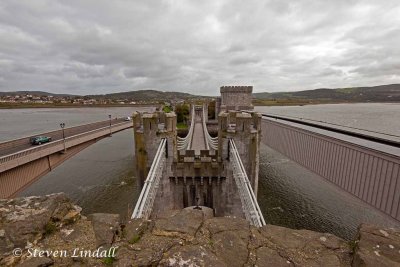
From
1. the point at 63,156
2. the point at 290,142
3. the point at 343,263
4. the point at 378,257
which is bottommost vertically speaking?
the point at 63,156

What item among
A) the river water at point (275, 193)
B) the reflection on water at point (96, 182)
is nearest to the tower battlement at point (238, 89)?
the river water at point (275, 193)

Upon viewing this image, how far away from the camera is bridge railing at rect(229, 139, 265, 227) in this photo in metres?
4.70

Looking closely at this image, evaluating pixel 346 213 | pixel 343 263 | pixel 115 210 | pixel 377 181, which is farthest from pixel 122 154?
pixel 343 263

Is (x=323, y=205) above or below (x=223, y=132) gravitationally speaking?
below

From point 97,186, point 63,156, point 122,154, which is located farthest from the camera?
point 122,154

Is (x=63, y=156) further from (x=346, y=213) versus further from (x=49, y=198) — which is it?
(x=346, y=213)

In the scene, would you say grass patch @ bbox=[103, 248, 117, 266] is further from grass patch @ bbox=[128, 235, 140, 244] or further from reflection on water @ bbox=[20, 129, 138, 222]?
reflection on water @ bbox=[20, 129, 138, 222]

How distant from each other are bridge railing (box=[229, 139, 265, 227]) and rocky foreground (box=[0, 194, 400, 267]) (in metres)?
1.89

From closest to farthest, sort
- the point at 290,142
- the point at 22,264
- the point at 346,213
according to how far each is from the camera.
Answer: the point at 22,264 < the point at 290,142 < the point at 346,213

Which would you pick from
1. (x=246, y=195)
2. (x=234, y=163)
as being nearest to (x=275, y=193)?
(x=234, y=163)

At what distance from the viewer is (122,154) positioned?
34438 mm

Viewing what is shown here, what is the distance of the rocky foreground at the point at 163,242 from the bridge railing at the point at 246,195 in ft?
6.19

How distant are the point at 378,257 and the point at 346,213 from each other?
1918 centimetres

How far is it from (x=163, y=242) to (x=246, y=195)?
14.1ft
